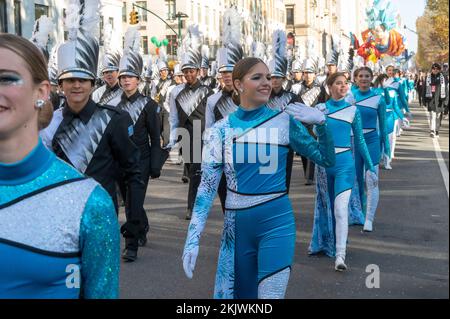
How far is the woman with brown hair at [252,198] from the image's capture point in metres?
4.38

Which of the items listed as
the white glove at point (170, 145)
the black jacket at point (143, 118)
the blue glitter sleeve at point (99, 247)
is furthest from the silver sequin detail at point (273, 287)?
the white glove at point (170, 145)

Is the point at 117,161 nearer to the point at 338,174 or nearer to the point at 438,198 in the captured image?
the point at 338,174

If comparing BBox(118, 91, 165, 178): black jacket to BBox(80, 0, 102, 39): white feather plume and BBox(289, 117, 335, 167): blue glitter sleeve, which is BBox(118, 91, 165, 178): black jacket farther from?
BBox(289, 117, 335, 167): blue glitter sleeve

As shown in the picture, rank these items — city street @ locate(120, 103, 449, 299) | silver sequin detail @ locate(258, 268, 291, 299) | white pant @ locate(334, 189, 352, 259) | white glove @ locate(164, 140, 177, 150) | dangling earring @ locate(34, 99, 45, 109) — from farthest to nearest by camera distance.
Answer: white glove @ locate(164, 140, 177, 150)
white pant @ locate(334, 189, 352, 259)
city street @ locate(120, 103, 449, 299)
silver sequin detail @ locate(258, 268, 291, 299)
dangling earring @ locate(34, 99, 45, 109)

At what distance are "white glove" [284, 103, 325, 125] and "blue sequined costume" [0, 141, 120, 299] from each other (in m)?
2.61

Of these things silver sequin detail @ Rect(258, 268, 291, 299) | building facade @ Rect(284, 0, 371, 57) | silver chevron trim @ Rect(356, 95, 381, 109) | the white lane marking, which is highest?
building facade @ Rect(284, 0, 371, 57)

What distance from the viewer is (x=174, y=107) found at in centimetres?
1053

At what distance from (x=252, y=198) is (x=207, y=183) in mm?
277

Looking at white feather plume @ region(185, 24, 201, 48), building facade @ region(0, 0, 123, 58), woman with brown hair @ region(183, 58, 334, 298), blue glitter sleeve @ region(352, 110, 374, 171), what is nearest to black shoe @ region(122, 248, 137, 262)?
blue glitter sleeve @ region(352, 110, 374, 171)

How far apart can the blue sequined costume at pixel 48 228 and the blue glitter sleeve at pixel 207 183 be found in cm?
213

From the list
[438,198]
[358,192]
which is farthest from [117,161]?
[438,198]

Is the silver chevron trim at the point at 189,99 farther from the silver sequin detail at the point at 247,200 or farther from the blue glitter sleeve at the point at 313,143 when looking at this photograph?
the silver sequin detail at the point at 247,200

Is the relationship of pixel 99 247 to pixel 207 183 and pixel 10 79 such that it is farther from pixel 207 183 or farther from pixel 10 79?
pixel 207 183

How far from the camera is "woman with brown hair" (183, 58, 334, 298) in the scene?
4.38 meters
